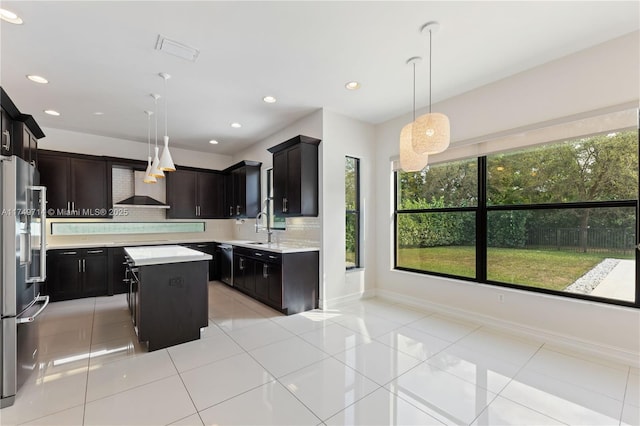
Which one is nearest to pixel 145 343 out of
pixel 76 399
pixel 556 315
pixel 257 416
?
pixel 76 399

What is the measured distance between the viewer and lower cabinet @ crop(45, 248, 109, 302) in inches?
176

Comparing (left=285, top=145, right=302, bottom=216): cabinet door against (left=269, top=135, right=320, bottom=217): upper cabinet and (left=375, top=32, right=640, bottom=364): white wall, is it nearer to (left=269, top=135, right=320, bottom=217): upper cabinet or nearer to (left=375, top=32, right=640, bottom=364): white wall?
(left=269, top=135, right=320, bottom=217): upper cabinet

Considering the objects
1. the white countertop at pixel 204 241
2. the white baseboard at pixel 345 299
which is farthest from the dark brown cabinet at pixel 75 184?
the white baseboard at pixel 345 299

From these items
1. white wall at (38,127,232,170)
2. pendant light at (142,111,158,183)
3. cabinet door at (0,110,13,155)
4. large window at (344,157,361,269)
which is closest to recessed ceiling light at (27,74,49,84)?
cabinet door at (0,110,13,155)

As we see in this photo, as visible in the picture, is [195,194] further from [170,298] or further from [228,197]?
[170,298]

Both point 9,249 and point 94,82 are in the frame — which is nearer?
point 9,249

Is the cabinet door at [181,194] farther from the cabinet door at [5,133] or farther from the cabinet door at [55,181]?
the cabinet door at [5,133]

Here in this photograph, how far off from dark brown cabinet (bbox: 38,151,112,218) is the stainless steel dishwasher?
2.25m

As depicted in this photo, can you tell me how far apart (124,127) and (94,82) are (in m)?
1.80

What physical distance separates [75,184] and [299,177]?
13.8ft

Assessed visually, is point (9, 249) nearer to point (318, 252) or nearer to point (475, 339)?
point (318, 252)

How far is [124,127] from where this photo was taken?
16.1 ft

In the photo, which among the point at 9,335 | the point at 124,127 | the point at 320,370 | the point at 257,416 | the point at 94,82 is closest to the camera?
the point at 257,416

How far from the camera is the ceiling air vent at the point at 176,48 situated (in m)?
2.56
